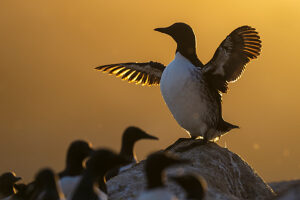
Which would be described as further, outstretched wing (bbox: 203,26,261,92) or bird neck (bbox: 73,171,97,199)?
outstretched wing (bbox: 203,26,261,92)

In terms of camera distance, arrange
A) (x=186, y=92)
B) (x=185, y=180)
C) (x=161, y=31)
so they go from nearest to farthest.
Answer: (x=185, y=180)
(x=186, y=92)
(x=161, y=31)

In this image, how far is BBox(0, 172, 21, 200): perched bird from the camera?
11.5 m

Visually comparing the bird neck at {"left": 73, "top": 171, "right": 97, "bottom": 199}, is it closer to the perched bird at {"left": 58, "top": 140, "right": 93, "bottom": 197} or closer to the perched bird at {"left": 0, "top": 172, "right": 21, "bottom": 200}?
the perched bird at {"left": 58, "top": 140, "right": 93, "bottom": 197}

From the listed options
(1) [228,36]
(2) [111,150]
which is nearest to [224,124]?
(1) [228,36]

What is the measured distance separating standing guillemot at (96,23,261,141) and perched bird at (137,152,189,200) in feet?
15.6

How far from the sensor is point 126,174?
10.3 meters

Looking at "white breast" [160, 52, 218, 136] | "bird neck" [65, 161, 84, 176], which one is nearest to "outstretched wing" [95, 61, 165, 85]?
"white breast" [160, 52, 218, 136]

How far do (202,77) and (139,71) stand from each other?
2.78 metres

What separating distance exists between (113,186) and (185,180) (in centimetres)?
343

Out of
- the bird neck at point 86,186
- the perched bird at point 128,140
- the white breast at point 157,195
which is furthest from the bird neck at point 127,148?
the white breast at point 157,195

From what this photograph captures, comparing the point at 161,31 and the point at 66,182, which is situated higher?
the point at 161,31

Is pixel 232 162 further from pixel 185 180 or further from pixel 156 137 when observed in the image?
pixel 185 180

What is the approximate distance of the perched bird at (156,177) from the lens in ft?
20.1

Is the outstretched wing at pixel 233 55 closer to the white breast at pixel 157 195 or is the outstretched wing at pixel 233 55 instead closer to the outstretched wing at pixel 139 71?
the outstretched wing at pixel 139 71
